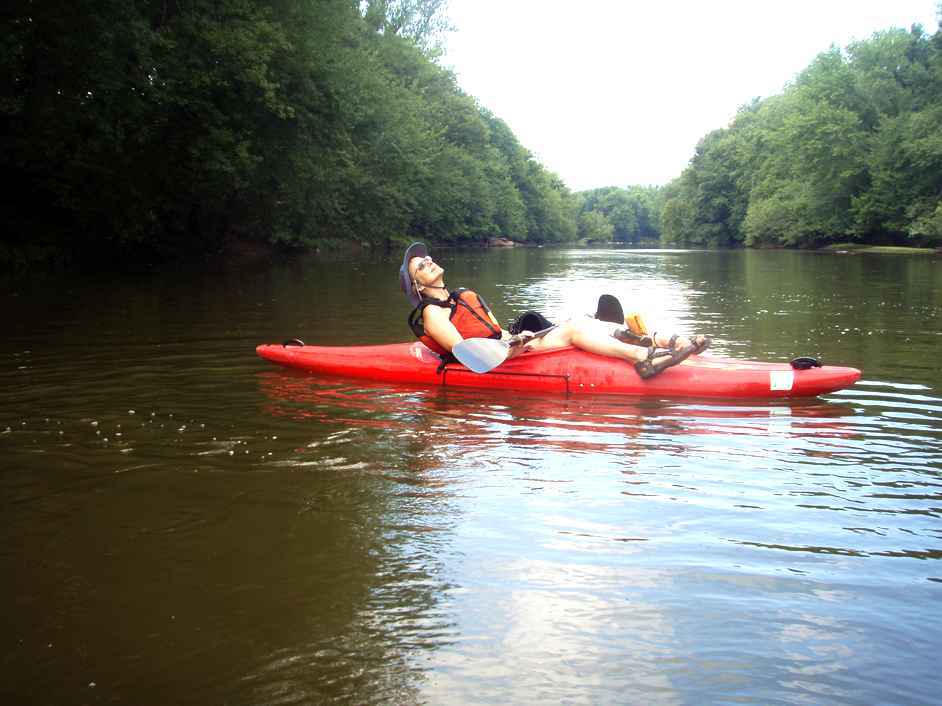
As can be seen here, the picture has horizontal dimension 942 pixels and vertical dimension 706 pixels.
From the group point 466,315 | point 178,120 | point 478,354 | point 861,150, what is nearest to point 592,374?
point 478,354

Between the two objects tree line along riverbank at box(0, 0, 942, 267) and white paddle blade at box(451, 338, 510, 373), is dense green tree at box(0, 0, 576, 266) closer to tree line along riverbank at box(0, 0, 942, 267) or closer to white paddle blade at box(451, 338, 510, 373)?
tree line along riverbank at box(0, 0, 942, 267)

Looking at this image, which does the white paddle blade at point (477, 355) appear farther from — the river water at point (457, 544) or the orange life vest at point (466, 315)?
the river water at point (457, 544)

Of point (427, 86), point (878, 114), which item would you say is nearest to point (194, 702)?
point (878, 114)

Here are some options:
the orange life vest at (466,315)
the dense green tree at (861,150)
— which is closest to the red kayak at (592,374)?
the orange life vest at (466,315)

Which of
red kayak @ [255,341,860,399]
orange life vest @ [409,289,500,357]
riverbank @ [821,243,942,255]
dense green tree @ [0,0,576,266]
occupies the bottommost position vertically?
red kayak @ [255,341,860,399]

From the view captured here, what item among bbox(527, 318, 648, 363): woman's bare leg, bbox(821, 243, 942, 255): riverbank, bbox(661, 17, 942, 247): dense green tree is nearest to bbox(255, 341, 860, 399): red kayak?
bbox(527, 318, 648, 363): woman's bare leg

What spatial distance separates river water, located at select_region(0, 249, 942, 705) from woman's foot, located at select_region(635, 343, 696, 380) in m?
0.22

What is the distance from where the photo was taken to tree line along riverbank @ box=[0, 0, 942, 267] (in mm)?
15133

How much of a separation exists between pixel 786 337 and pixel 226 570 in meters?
7.58

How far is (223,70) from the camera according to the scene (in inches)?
658

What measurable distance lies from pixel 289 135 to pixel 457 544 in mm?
18224

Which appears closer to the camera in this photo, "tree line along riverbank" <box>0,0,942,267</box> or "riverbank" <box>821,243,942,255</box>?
"tree line along riverbank" <box>0,0,942,267</box>

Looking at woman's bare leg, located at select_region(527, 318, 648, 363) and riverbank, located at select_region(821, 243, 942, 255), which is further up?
riverbank, located at select_region(821, 243, 942, 255)

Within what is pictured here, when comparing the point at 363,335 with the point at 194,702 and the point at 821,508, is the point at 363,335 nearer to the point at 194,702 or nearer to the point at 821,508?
the point at 821,508
